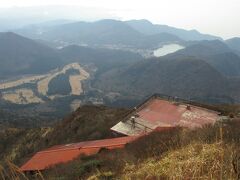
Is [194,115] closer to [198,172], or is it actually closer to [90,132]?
[90,132]

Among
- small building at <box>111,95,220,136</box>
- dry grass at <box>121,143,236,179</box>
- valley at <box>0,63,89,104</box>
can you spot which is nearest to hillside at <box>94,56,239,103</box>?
valley at <box>0,63,89,104</box>

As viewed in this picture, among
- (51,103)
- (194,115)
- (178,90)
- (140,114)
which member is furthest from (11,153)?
(178,90)

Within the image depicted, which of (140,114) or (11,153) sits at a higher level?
(140,114)

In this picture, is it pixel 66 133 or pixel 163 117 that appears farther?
pixel 66 133

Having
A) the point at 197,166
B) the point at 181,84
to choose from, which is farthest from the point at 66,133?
the point at 181,84

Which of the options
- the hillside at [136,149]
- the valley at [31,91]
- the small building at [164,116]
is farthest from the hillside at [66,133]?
the valley at [31,91]

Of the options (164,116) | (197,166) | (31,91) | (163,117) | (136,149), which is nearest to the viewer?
(197,166)

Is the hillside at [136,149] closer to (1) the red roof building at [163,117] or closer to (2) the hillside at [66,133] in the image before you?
(2) the hillside at [66,133]

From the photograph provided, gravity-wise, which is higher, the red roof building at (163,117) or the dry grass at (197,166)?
the dry grass at (197,166)

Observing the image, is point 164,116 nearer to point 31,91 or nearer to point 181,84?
point 31,91
